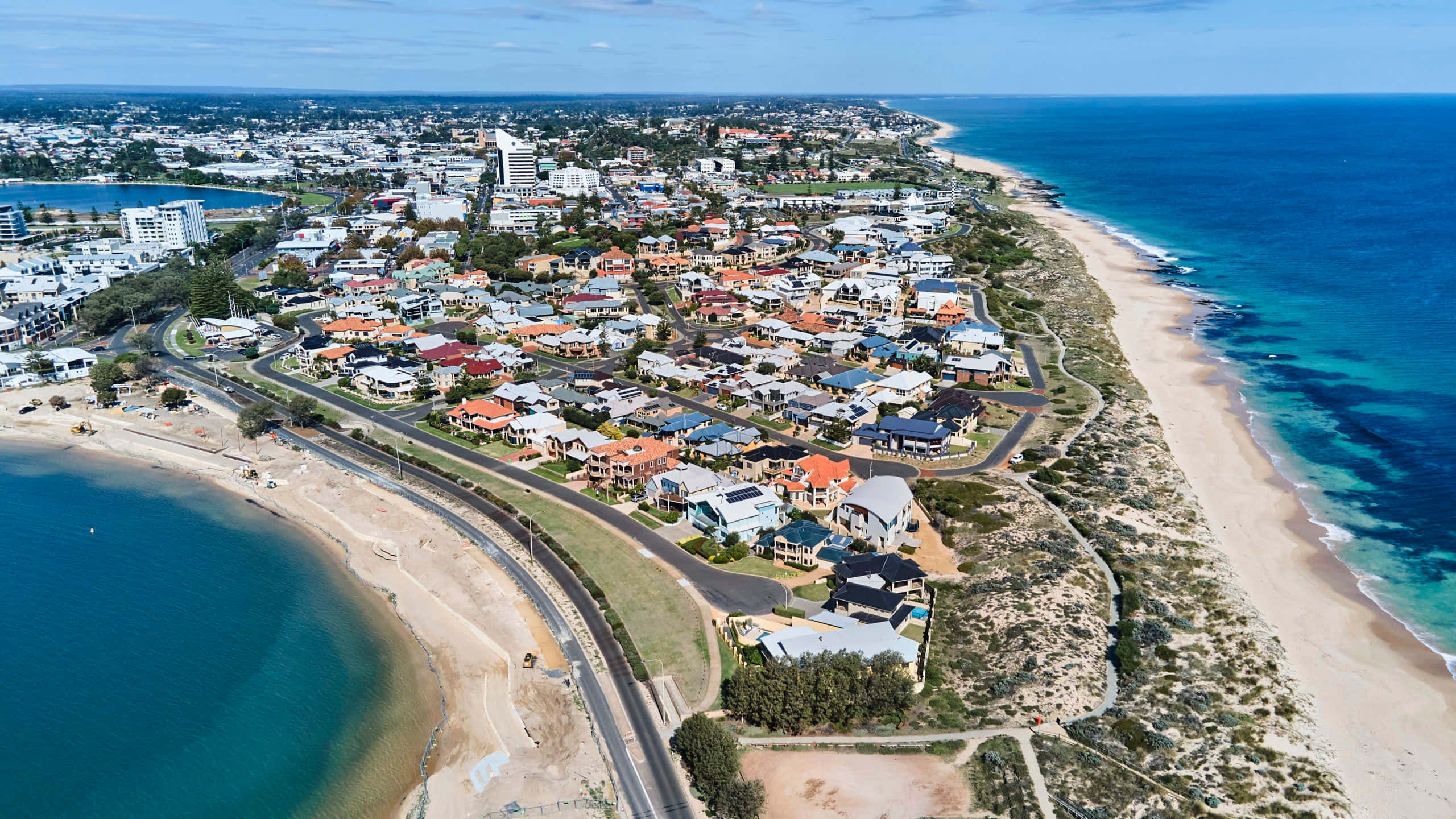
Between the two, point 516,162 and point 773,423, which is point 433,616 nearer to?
point 773,423

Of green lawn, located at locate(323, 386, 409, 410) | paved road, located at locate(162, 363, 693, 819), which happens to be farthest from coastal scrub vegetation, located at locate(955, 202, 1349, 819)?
green lawn, located at locate(323, 386, 409, 410)

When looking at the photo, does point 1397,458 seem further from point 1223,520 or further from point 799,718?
point 799,718

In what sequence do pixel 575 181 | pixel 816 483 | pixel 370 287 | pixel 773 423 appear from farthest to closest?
pixel 575 181, pixel 370 287, pixel 773 423, pixel 816 483

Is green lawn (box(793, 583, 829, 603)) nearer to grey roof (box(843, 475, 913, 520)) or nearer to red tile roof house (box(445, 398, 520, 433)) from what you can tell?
grey roof (box(843, 475, 913, 520))

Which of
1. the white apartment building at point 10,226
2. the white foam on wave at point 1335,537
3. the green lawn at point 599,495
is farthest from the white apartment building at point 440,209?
the white foam on wave at point 1335,537

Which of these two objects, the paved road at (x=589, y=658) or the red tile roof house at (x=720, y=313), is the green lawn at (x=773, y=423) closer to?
the paved road at (x=589, y=658)

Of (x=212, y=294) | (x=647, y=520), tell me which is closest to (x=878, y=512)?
(x=647, y=520)
